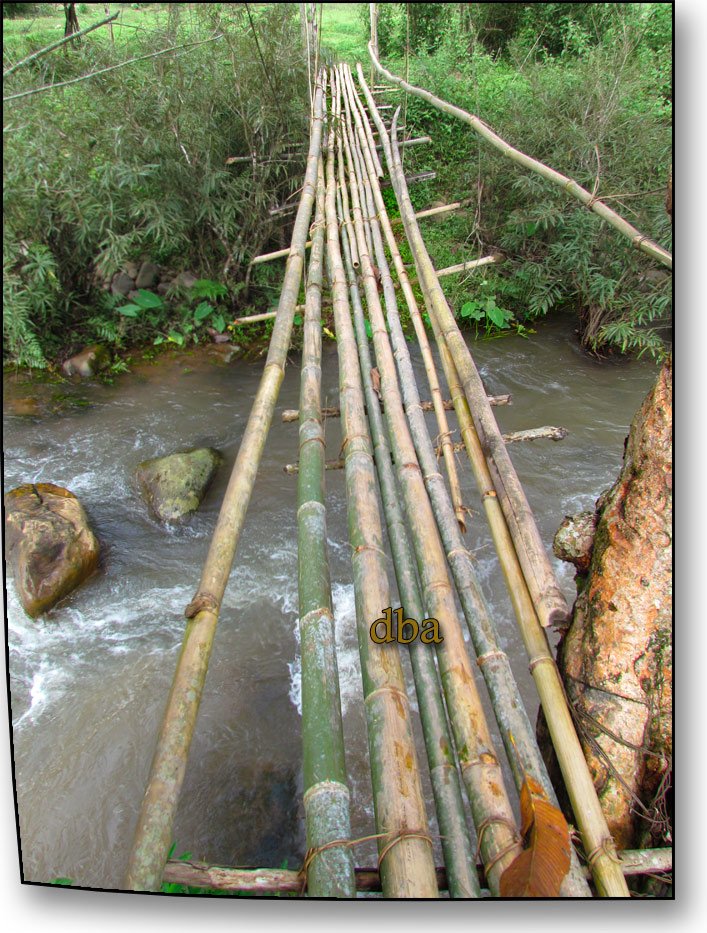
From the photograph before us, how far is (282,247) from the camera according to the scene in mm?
4328

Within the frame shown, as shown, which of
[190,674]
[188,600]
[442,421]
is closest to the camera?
[190,674]

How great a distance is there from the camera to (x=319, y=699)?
1.01 meters

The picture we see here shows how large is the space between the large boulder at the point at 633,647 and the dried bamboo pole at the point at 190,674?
0.81 meters

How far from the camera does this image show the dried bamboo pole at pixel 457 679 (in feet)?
2.87

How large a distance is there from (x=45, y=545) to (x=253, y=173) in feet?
9.50

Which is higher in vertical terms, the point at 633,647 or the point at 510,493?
the point at 510,493

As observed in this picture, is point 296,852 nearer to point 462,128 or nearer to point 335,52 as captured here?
point 462,128

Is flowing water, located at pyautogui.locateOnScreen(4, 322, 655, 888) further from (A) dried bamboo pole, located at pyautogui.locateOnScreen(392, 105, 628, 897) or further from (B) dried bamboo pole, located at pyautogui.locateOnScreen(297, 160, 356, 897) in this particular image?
(A) dried bamboo pole, located at pyautogui.locateOnScreen(392, 105, 628, 897)

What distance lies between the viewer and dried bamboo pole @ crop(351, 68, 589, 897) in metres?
0.96

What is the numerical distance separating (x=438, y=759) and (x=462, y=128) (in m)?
5.74

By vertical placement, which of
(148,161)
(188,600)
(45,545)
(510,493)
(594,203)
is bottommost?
(188,600)

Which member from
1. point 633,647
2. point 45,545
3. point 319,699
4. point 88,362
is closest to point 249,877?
point 319,699

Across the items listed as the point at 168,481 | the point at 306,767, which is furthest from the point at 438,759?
the point at 168,481

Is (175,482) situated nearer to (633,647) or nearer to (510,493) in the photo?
(510,493)
